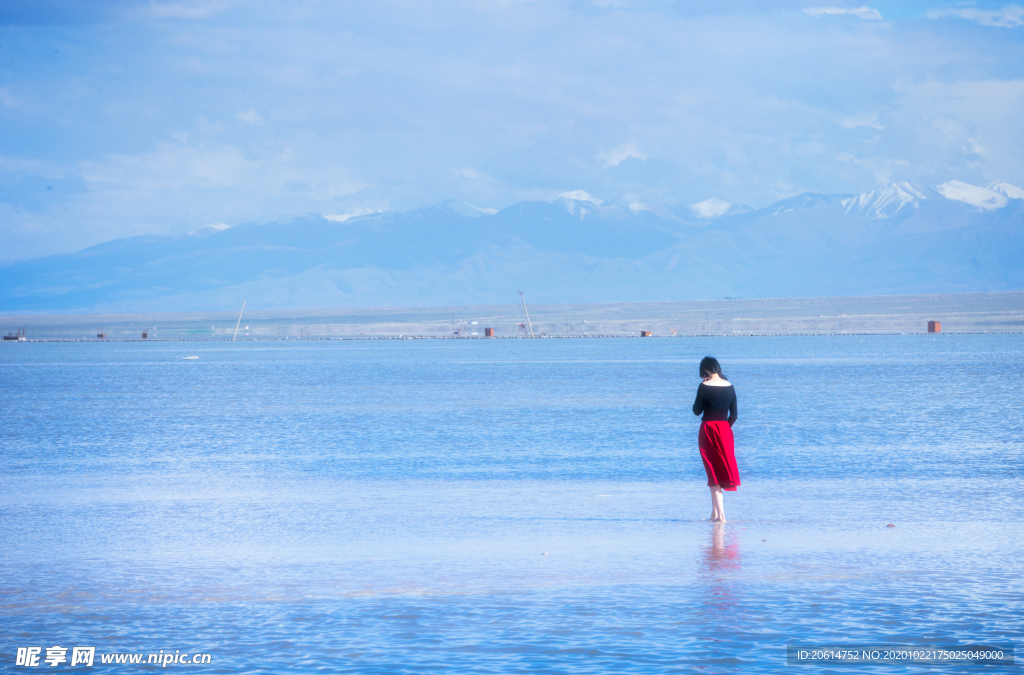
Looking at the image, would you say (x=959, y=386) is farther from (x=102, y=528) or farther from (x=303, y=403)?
(x=102, y=528)

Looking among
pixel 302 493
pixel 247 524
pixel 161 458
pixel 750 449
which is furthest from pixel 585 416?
pixel 247 524

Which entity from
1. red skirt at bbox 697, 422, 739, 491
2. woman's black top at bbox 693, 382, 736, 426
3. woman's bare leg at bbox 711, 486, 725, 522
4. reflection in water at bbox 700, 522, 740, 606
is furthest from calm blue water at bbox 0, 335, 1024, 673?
woman's black top at bbox 693, 382, 736, 426

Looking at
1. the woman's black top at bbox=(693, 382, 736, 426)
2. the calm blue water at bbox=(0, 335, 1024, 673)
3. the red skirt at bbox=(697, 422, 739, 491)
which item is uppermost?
the woman's black top at bbox=(693, 382, 736, 426)

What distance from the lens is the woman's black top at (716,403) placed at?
1262 centimetres

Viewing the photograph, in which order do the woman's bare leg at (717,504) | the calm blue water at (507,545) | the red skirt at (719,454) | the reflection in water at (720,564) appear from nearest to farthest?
1. the calm blue water at (507,545)
2. the reflection in water at (720,564)
3. the red skirt at (719,454)
4. the woman's bare leg at (717,504)

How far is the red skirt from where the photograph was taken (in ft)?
41.7

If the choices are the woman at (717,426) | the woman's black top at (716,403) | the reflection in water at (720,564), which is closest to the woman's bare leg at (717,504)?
the woman at (717,426)

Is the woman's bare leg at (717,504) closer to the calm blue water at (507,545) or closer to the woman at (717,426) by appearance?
the woman at (717,426)

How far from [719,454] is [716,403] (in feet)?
1.90

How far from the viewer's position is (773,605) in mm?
9023

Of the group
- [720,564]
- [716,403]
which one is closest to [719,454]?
[716,403]

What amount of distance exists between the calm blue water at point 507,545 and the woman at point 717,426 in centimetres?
56

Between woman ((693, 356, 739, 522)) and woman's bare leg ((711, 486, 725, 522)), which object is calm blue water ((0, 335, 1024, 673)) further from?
woman ((693, 356, 739, 522))

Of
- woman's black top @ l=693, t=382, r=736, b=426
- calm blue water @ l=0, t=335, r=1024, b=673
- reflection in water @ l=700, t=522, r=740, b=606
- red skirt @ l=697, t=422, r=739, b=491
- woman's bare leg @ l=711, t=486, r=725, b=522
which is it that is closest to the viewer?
calm blue water @ l=0, t=335, r=1024, b=673
